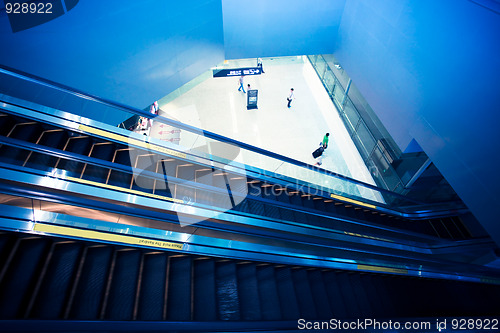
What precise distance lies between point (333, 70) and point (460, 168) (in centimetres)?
699

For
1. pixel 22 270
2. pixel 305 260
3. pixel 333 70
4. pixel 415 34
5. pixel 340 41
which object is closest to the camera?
pixel 22 270

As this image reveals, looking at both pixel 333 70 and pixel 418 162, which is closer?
pixel 418 162

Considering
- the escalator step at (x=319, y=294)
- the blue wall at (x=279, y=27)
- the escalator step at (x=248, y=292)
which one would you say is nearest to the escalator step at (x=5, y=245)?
the escalator step at (x=248, y=292)

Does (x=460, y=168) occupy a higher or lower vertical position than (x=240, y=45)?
lower

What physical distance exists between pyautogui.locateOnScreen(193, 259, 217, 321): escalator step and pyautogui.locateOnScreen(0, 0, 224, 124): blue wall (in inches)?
172

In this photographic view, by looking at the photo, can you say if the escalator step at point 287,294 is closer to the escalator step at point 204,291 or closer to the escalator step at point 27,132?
the escalator step at point 204,291

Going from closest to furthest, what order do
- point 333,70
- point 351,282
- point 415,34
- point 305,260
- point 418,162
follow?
1. point 305,260
2. point 351,282
3. point 415,34
4. point 418,162
5. point 333,70

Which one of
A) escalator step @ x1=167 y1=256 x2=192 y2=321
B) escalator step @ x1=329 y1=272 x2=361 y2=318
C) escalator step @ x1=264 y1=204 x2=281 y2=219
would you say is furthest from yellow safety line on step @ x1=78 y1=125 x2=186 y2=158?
escalator step @ x1=329 y1=272 x2=361 y2=318

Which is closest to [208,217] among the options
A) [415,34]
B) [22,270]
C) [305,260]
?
[305,260]

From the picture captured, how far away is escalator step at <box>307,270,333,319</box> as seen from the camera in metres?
3.99

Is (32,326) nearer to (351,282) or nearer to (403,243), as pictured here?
(351,282)

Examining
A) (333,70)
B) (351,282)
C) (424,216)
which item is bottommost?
(351,282)

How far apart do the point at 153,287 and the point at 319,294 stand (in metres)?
2.66

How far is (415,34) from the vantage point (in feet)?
17.7
